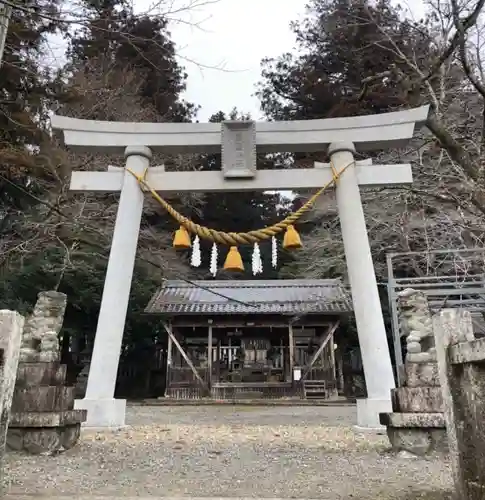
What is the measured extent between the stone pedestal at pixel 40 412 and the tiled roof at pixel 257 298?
10.5 m

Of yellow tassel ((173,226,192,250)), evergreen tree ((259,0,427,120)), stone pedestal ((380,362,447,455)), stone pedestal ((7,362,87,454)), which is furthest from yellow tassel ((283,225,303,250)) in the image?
evergreen tree ((259,0,427,120))

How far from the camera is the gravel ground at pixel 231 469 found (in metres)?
3.03

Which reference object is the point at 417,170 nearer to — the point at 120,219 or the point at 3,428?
the point at 120,219

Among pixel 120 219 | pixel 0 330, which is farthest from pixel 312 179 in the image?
pixel 0 330

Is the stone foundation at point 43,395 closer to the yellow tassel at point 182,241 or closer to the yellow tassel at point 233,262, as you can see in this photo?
the yellow tassel at point 182,241

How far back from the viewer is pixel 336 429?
6297mm

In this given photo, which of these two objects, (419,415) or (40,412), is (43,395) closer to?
(40,412)

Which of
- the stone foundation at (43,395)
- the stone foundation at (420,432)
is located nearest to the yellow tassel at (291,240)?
the stone foundation at (420,432)

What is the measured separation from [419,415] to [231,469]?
1.72 metres

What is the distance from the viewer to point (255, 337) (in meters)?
17.5

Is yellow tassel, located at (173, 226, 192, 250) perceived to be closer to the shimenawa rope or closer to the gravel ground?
the shimenawa rope

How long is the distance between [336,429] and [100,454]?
10.7 feet

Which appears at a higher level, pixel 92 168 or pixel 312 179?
pixel 92 168

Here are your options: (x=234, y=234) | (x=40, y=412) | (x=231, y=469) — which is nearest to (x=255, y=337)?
(x=234, y=234)
